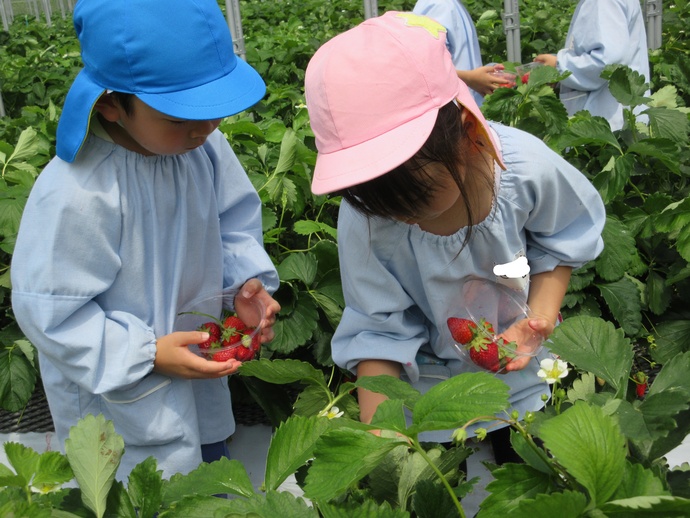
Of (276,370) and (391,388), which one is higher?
(391,388)

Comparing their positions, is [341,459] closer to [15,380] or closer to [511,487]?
[511,487]

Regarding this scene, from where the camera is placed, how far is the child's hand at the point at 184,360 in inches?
67.9

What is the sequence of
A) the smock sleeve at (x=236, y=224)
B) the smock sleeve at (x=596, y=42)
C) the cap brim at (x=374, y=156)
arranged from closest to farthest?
the cap brim at (x=374, y=156)
the smock sleeve at (x=236, y=224)
the smock sleeve at (x=596, y=42)

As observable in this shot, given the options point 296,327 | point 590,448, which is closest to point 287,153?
point 296,327

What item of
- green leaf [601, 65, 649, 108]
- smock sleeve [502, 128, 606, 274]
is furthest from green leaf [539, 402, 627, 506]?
green leaf [601, 65, 649, 108]

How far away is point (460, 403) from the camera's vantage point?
2.66 feet

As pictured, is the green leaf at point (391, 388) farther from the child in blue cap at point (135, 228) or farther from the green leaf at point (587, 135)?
the green leaf at point (587, 135)

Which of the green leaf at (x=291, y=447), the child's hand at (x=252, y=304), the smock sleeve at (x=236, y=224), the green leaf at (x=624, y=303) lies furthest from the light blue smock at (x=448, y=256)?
the green leaf at (x=624, y=303)

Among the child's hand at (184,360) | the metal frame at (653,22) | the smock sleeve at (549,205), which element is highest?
the smock sleeve at (549,205)

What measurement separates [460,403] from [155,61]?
101cm

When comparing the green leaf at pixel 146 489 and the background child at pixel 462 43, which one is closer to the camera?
the green leaf at pixel 146 489

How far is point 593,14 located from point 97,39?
2953mm

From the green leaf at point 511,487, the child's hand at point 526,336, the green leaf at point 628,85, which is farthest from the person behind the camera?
the green leaf at point 628,85

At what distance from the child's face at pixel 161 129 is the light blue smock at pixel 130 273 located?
8 cm
